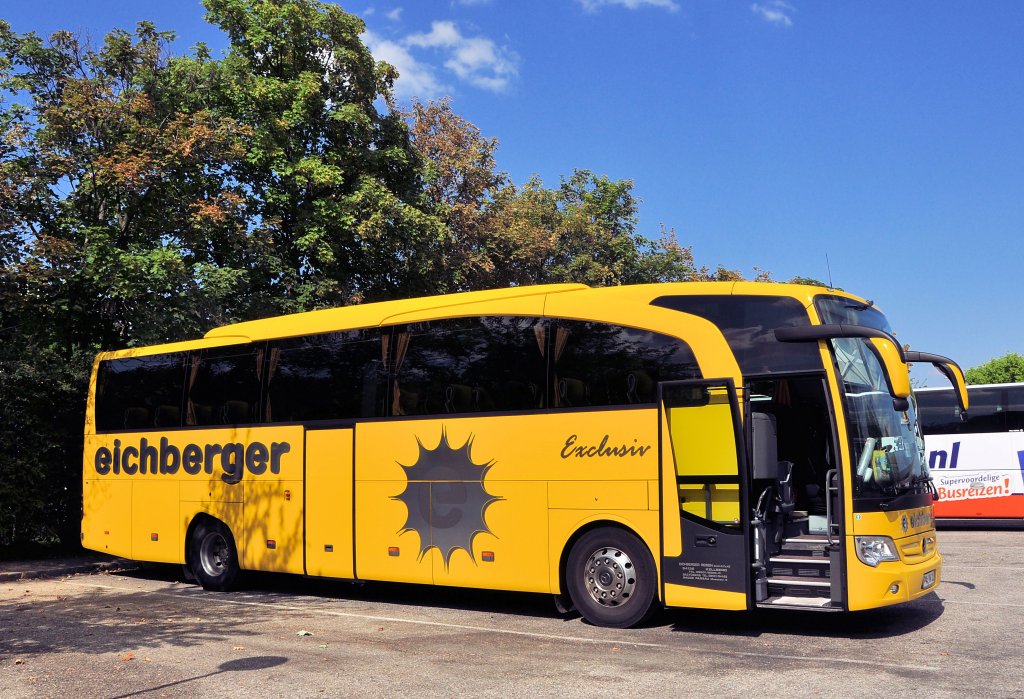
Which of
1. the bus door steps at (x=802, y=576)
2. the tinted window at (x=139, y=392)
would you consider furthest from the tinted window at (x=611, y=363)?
the tinted window at (x=139, y=392)

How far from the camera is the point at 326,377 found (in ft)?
42.3

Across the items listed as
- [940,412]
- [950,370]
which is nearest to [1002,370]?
[940,412]

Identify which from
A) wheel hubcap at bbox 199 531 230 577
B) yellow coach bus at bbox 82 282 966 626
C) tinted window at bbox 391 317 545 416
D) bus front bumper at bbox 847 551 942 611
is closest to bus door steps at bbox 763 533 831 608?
yellow coach bus at bbox 82 282 966 626

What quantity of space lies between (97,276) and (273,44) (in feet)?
33.4

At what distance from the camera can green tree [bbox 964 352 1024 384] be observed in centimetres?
7706

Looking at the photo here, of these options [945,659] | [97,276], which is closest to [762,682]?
[945,659]

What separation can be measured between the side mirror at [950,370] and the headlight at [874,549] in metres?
2.07

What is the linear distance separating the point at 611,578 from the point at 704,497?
4.61 ft

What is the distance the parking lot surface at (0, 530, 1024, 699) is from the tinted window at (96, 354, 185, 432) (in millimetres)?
2756

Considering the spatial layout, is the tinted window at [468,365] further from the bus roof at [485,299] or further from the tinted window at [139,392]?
the tinted window at [139,392]

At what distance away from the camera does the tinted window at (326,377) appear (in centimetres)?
1246

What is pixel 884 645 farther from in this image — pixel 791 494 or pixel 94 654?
pixel 94 654

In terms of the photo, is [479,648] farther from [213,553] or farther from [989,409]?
[989,409]

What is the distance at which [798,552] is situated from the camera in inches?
393
